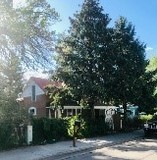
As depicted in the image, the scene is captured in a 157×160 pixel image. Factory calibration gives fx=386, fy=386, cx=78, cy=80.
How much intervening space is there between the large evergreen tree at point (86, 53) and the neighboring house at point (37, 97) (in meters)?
13.3

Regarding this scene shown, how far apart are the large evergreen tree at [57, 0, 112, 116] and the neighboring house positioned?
1325cm

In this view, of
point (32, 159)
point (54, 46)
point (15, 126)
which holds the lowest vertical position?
point (32, 159)

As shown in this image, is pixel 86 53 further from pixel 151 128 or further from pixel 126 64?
pixel 151 128

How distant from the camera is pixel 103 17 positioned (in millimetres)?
31125

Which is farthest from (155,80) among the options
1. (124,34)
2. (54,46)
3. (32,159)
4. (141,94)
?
(32,159)

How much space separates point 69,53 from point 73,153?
42.4ft

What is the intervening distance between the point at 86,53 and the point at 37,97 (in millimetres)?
16677

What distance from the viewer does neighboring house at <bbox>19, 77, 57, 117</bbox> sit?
145ft

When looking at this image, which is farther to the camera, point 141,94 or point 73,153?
point 141,94

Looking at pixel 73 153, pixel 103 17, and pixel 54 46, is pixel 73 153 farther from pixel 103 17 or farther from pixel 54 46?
pixel 103 17

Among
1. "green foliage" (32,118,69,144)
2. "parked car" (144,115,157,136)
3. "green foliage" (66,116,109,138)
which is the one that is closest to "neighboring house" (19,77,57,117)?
"green foliage" (66,116,109,138)

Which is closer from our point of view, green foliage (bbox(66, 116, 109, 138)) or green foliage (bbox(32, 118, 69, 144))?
green foliage (bbox(32, 118, 69, 144))

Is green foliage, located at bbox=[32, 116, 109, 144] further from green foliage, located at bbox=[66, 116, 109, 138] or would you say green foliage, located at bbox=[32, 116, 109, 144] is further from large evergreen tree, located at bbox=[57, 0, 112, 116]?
large evergreen tree, located at bbox=[57, 0, 112, 116]

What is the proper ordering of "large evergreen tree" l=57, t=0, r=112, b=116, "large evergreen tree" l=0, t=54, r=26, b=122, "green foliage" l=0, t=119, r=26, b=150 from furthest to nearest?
"large evergreen tree" l=57, t=0, r=112, b=116
"large evergreen tree" l=0, t=54, r=26, b=122
"green foliage" l=0, t=119, r=26, b=150
